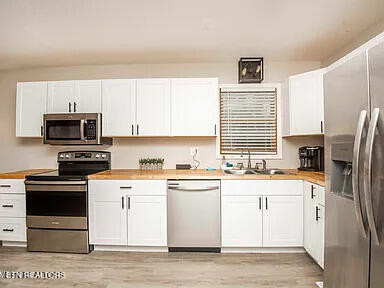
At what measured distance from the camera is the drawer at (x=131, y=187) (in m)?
2.87

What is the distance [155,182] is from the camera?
287 cm

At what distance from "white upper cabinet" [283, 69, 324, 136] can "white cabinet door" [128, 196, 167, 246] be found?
1793 millimetres

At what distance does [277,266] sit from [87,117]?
274cm

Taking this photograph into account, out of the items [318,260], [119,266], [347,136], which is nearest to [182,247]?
[119,266]

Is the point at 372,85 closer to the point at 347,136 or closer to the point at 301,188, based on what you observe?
the point at 347,136

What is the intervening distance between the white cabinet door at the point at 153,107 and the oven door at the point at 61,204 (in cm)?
100

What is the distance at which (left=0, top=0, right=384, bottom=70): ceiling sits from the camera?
2.12 meters

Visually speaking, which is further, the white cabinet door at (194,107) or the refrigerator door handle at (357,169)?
the white cabinet door at (194,107)

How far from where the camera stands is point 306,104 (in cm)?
297

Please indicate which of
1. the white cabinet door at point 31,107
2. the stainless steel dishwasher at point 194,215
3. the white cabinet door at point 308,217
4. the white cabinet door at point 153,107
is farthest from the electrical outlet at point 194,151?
the white cabinet door at point 31,107

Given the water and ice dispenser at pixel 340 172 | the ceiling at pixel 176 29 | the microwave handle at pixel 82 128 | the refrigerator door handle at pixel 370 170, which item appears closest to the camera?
the refrigerator door handle at pixel 370 170

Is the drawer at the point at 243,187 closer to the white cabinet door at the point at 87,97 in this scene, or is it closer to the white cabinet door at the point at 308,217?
the white cabinet door at the point at 308,217

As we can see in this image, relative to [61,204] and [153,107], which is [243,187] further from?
[61,204]

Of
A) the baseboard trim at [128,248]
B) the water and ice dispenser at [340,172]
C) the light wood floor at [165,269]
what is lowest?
the light wood floor at [165,269]
